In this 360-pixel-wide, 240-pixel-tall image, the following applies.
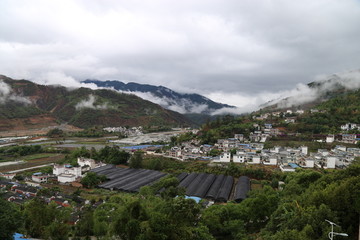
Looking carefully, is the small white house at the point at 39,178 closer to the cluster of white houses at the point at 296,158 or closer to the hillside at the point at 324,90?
the cluster of white houses at the point at 296,158

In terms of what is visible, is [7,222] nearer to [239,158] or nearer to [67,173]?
[67,173]

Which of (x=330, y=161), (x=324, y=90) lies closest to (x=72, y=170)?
(x=330, y=161)

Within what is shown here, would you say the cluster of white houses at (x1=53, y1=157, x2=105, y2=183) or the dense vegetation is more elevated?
the dense vegetation

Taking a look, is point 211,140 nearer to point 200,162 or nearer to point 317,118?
point 200,162

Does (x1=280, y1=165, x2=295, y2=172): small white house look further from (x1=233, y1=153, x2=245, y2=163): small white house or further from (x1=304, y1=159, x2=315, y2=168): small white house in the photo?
(x1=233, y1=153, x2=245, y2=163): small white house

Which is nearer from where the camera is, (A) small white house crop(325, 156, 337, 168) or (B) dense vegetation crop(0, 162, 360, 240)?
(B) dense vegetation crop(0, 162, 360, 240)

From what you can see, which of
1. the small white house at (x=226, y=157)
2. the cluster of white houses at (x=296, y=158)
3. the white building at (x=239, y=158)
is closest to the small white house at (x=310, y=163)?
the cluster of white houses at (x=296, y=158)

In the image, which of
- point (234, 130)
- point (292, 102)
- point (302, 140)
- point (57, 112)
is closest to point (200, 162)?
point (234, 130)

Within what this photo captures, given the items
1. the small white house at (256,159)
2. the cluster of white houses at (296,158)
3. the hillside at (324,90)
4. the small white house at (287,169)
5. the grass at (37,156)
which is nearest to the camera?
the small white house at (287,169)

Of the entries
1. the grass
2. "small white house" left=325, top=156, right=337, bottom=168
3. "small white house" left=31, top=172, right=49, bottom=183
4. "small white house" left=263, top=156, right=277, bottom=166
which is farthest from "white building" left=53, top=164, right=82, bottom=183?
"small white house" left=325, top=156, right=337, bottom=168
